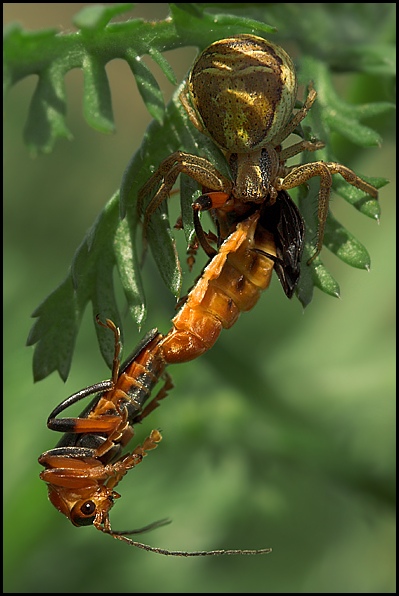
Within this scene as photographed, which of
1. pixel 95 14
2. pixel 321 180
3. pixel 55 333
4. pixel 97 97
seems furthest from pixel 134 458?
pixel 95 14

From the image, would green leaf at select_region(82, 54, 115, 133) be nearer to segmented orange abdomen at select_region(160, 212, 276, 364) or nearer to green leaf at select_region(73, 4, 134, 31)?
green leaf at select_region(73, 4, 134, 31)

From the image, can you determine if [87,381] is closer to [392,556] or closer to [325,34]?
[392,556]

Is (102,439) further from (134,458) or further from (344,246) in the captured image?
(344,246)

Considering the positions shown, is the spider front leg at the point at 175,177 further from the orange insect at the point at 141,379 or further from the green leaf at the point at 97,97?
the green leaf at the point at 97,97

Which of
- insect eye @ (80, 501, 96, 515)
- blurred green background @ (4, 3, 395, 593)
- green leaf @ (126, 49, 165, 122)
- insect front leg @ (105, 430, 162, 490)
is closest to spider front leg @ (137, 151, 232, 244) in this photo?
green leaf @ (126, 49, 165, 122)

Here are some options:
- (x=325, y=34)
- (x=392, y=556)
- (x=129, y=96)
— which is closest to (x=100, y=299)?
(x=325, y=34)

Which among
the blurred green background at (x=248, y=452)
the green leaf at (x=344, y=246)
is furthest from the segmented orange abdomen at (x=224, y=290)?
the blurred green background at (x=248, y=452)

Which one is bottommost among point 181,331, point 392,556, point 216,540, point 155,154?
point 392,556

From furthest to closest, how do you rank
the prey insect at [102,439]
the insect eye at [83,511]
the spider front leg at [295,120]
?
the insect eye at [83,511], the prey insect at [102,439], the spider front leg at [295,120]
